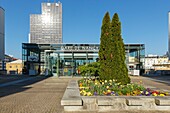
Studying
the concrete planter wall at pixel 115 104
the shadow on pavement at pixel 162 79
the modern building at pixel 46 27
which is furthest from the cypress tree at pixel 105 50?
the modern building at pixel 46 27

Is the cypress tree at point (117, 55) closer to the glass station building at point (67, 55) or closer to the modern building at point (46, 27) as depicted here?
the glass station building at point (67, 55)

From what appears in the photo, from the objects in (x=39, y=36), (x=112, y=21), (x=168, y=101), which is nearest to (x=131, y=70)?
(x=112, y=21)

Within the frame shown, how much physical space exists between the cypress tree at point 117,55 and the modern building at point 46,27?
341ft

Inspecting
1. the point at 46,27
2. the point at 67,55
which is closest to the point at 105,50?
the point at 67,55

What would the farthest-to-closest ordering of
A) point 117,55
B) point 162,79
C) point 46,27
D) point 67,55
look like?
point 46,27 → point 67,55 → point 162,79 → point 117,55

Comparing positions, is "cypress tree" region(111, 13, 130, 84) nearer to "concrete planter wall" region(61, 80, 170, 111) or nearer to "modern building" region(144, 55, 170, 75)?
"concrete planter wall" region(61, 80, 170, 111)

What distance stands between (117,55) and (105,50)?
86 centimetres

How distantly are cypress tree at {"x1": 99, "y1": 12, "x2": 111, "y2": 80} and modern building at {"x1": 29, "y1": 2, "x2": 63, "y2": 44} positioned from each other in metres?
103

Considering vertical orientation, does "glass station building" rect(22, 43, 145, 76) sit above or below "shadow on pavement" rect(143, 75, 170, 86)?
above

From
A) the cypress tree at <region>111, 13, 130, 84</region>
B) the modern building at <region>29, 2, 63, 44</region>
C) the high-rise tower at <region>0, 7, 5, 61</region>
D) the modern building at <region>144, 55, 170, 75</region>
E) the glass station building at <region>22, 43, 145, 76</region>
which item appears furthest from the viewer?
the modern building at <region>29, 2, 63, 44</region>

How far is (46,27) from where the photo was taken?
121m

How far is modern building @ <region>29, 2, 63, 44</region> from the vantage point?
389 ft

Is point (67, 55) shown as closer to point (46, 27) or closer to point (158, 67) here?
point (158, 67)

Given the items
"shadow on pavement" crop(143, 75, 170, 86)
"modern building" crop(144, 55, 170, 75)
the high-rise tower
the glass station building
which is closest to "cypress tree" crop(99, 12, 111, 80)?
"shadow on pavement" crop(143, 75, 170, 86)
